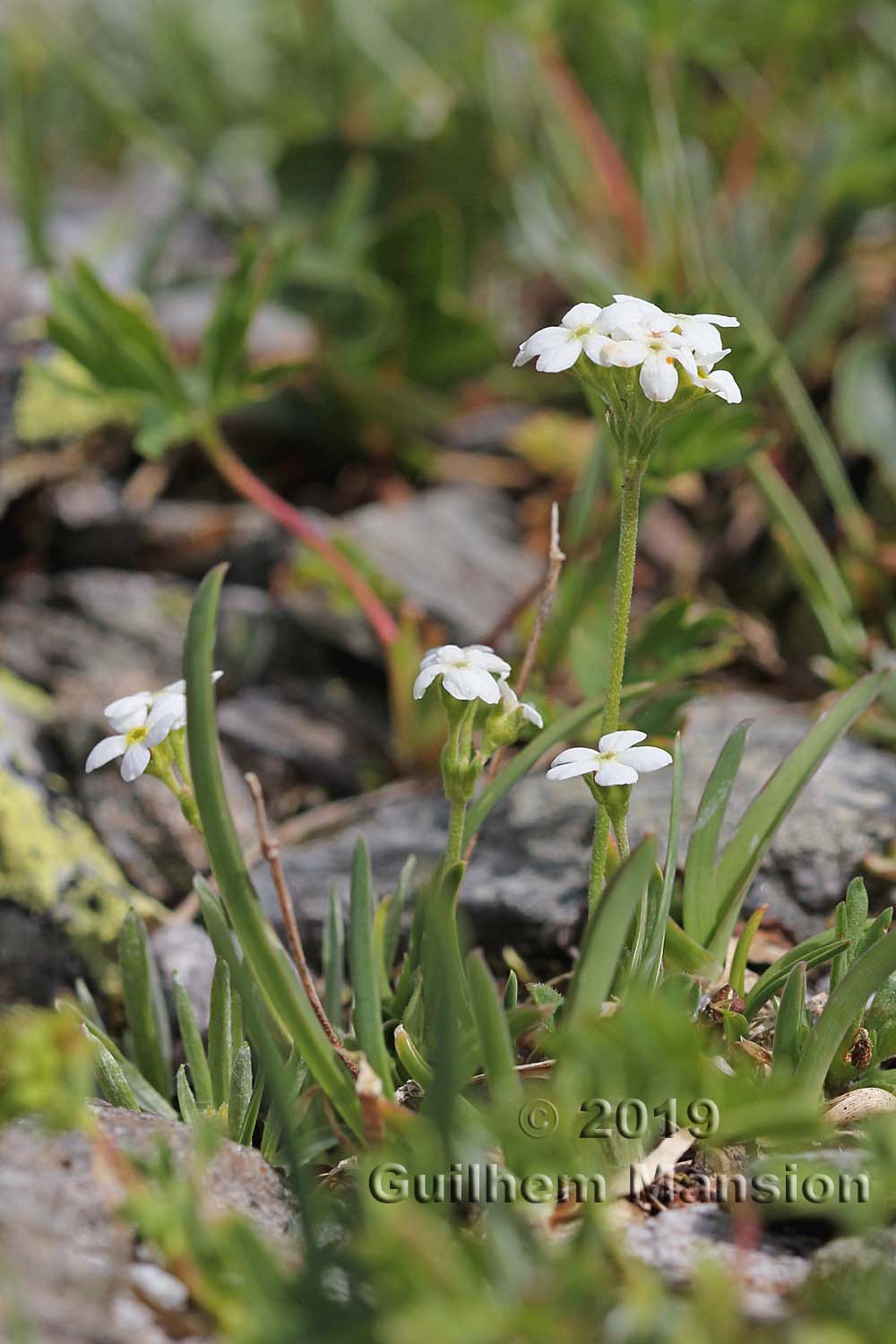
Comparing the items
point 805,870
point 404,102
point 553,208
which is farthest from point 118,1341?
point 404,102

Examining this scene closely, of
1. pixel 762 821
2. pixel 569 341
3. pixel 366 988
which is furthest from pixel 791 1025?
pixel 569 341

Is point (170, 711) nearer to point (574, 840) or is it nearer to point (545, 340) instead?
point (545, 340)

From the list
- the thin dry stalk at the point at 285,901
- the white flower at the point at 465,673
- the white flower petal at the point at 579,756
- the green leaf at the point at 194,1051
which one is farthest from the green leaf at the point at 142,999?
the white flower petal at the point at 579,756

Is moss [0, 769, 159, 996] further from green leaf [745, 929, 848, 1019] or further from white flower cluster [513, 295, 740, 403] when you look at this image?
white flower cluster [513, 295, 740, 403]

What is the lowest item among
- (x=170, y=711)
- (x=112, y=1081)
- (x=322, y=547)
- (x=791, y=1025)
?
(x=112, y=1081)

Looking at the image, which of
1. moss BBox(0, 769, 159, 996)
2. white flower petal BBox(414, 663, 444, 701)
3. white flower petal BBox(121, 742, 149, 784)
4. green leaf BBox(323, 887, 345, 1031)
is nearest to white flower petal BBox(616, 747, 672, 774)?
white flower petal BBox(414, 663, 444, 701)

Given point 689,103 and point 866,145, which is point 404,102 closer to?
point 689,103
